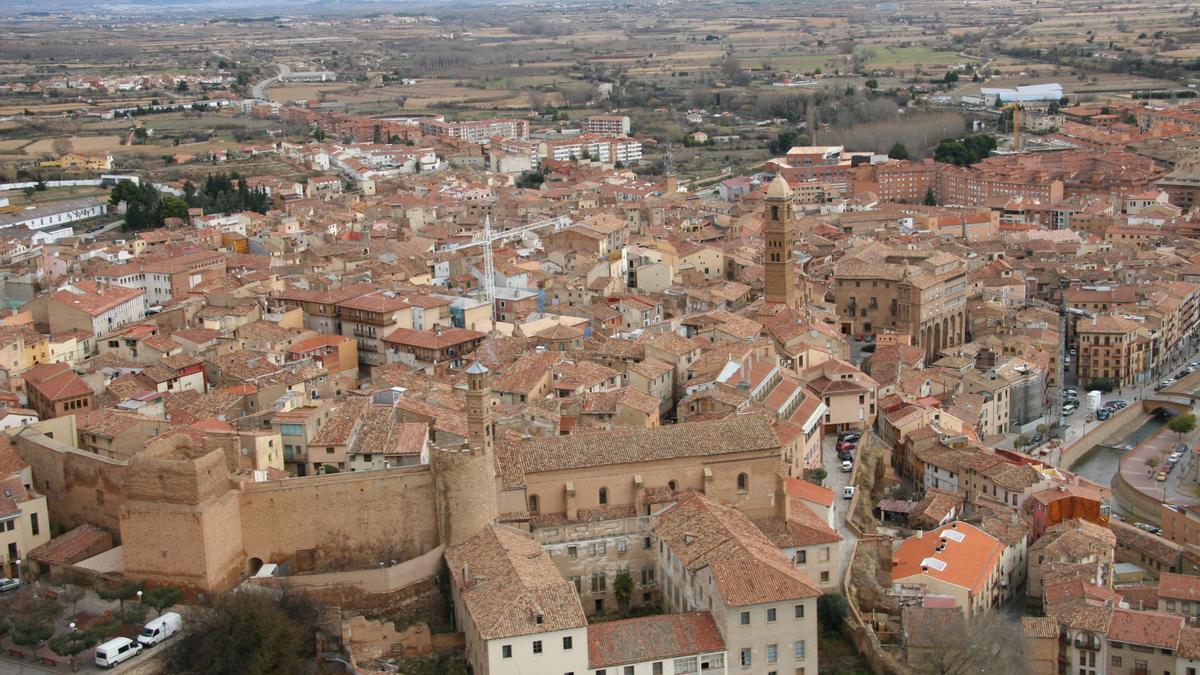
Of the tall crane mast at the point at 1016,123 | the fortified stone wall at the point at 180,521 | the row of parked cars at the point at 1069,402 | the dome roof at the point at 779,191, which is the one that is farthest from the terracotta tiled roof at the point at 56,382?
the tall crane mast at the point at 1016,123

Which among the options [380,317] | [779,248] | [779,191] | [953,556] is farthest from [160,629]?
[779,191]

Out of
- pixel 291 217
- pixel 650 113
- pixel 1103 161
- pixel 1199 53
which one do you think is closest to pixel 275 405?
pixel 291 217

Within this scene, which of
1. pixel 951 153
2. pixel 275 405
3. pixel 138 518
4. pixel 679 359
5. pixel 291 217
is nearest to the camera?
pixel 138 518

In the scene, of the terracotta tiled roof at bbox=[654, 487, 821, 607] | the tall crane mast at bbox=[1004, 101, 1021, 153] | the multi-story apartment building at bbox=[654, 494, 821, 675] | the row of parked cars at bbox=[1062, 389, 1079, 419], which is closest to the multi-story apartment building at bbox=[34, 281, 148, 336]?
the terracotta tiled roof at bbox=[654, 487, 821, 607]

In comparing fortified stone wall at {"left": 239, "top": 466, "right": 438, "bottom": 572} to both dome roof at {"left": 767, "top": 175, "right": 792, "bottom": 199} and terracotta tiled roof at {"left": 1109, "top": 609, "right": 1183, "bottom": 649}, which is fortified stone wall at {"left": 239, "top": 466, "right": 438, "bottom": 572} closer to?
terracotta tiled roof at {"left": 1109, "top": 609, "right": 1183, "bottom": 649}

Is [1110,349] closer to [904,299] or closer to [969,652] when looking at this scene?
[904,299]

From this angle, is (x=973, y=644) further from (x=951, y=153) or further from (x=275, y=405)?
(x=951, y=153)

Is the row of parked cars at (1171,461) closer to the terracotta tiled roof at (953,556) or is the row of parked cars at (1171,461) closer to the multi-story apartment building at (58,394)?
the terracotta tiled roof at (953,556)
